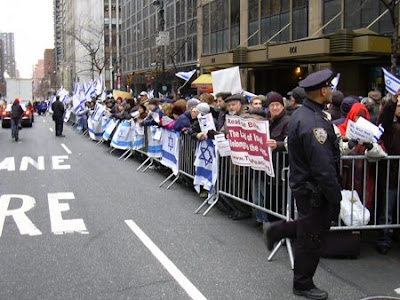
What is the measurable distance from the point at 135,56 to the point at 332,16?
44853 millimetres

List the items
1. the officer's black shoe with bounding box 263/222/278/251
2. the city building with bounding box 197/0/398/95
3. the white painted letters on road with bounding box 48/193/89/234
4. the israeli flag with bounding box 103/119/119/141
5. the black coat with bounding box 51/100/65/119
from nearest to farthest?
1. the officer's black shoe with bounding box 263/222/278/251
2. the white painted letters on road with bounding box 48/193/89/234
3. the israeli flag with bounding box 103/119/119/141
4. the city building with bounding box 197/0/398/95
5. the black coat with bounding box 51/100/65/119

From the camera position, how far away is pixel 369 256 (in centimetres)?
603

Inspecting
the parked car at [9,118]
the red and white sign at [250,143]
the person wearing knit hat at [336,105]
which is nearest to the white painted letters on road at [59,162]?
the red and white sign at [250,143]

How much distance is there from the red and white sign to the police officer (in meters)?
1.58

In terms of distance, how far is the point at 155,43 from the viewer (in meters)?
45.5

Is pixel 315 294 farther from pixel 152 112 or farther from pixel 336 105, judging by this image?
pixel 152 112

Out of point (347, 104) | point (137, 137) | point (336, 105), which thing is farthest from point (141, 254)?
point (137, 137)

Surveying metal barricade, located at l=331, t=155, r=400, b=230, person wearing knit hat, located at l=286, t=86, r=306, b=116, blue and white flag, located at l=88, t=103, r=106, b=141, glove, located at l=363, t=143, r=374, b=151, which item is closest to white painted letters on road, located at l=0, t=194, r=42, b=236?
metal barricade, located at l=331, t=155, r=400, b=230

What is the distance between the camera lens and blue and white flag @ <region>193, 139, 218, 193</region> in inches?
325

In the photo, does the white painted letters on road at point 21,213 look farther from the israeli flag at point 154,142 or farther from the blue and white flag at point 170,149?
the israeli flag at point 154,142

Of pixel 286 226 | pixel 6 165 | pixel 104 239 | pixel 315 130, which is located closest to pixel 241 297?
pixel 286 226

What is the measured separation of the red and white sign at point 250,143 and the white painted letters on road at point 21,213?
112 inches

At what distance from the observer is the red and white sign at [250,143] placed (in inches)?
252

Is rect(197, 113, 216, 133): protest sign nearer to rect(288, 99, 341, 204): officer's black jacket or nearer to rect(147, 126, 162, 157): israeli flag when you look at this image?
rect(147, 126, 162, 157): israeli flag
